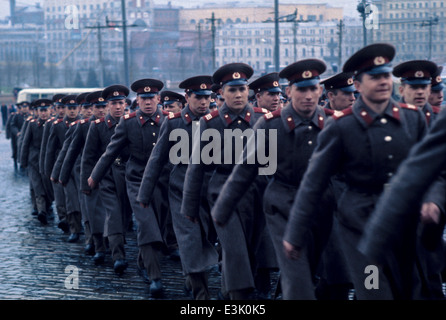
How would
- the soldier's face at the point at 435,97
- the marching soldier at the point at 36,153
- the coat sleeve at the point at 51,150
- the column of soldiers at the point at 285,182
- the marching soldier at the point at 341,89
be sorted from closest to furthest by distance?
the column of soldiers at the point at 285,182 < the marching soldier at the point at 341,89 < the soldier's face at the point at 435,97 < the coat sleeve at the point at 51,150 < the marching soldier at the point at 36,153

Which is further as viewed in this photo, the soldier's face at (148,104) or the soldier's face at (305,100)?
the soldier's face at (148,104)

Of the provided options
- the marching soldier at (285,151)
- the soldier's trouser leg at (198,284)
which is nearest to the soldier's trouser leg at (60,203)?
the soldier's trouser leg at (198,284)

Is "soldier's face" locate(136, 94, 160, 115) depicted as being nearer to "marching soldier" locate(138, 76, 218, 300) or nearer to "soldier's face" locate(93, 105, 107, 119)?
"marching soldier" locate(138, 76, 218, 300)

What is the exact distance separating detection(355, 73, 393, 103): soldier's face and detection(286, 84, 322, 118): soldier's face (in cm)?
87

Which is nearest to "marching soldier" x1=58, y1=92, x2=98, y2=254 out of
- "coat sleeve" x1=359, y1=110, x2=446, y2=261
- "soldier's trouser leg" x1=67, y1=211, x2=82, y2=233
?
"soldier's trouser leg" x1=67, y1=211, x2=82, y2=233

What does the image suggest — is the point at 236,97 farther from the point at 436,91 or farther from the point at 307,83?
the point at 436,91

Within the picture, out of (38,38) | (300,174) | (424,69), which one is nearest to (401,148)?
(300,174)

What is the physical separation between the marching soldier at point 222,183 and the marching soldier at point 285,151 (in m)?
0.55

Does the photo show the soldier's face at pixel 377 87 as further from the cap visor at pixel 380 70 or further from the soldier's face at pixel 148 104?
the soldier's face at pixel 148 104

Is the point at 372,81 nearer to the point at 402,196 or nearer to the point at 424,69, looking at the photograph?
the point at 402,196

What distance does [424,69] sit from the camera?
23.5 feet

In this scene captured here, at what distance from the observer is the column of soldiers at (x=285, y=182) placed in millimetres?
4562

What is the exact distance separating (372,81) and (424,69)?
2.56m

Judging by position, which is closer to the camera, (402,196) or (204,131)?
(402,196)
